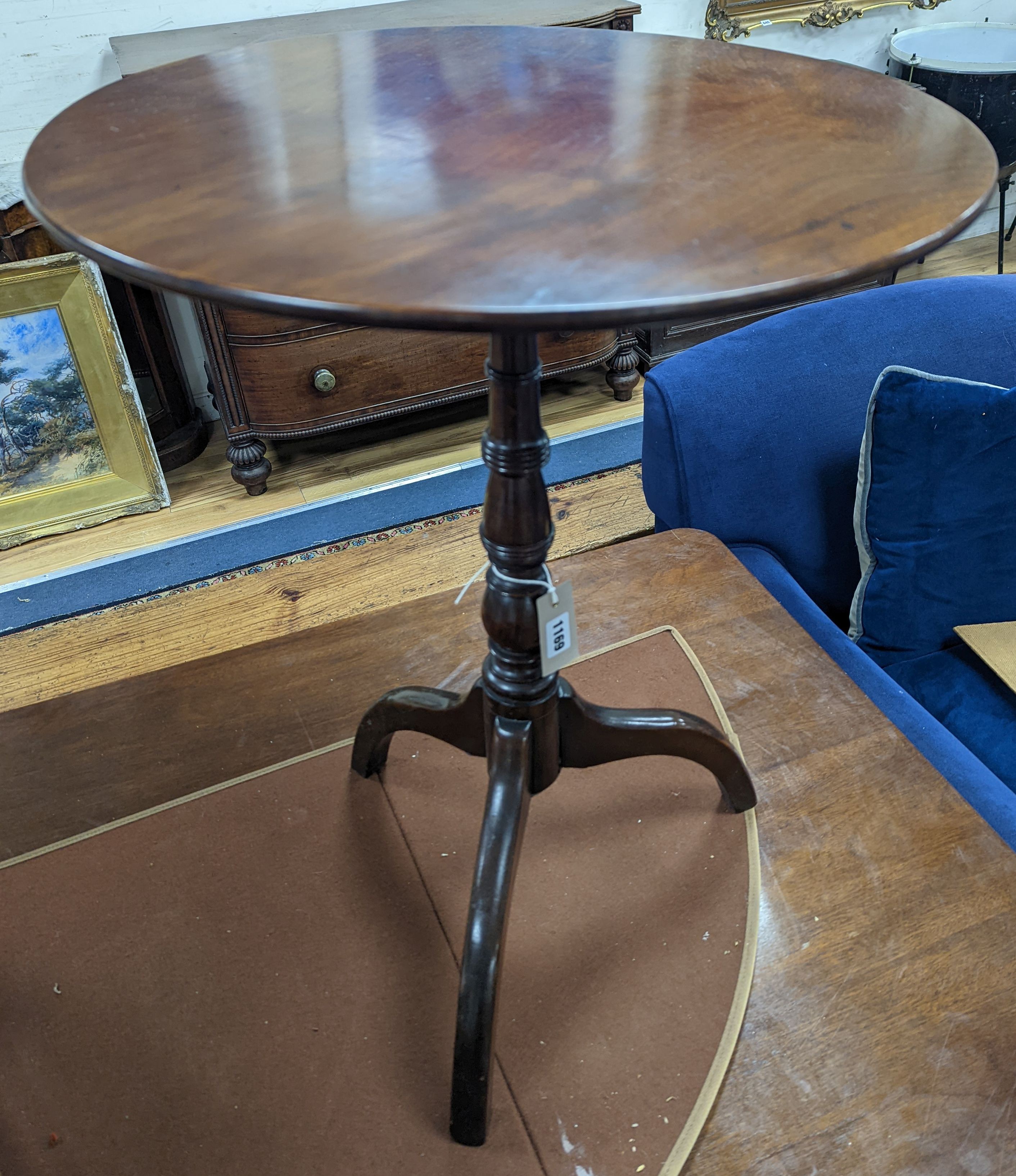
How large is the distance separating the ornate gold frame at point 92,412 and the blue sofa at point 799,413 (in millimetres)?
1288

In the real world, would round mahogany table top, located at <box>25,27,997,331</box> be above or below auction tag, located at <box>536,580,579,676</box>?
above

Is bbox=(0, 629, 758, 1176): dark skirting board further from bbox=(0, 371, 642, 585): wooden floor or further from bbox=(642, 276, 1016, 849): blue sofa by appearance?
bbox=(0, 371, 642, 585): wooden floor

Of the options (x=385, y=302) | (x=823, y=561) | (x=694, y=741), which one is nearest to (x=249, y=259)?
(x=385, y=302)

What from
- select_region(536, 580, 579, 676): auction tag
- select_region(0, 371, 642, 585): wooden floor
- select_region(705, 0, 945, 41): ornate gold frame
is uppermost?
select_region(705, 0, 945, 41): ornate gold frame

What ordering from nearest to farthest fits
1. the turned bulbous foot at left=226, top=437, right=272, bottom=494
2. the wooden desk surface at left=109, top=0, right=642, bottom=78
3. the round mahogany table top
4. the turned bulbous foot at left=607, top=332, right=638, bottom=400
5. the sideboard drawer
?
the round mahogany table top, the wooden desk surface at left=109, top=0, right=642, bottom=78, the sideboard drawer, the turned bulbous foot at left=226, top=437, right=272, bottom=494, the turned bulbous foot at left=607, top=332, right=638, bottom=400

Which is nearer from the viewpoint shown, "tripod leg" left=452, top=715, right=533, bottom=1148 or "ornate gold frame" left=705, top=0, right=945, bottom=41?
"tripod leg" left=452, top=715, right=533, bottom=1148

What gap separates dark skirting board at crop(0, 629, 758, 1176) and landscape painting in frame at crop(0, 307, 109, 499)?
4.33ft

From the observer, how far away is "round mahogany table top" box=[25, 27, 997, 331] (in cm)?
42

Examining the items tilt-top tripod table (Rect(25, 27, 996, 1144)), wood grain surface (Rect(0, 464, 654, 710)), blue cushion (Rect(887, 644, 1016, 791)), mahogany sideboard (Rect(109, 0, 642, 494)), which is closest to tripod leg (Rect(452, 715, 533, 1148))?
tilt-top tripod table (Rect(25, 27, 996, 1144))

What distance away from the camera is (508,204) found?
490 millimetres

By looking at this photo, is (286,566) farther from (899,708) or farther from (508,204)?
(508,204)

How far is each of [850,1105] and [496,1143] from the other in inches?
10.4

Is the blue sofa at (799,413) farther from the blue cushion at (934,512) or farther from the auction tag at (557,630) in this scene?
the auction tag at (557,630)

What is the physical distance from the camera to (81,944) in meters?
0.82
